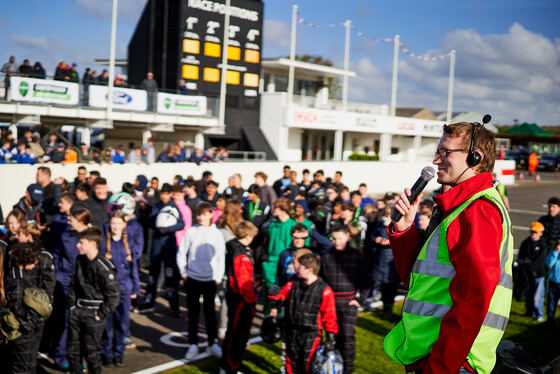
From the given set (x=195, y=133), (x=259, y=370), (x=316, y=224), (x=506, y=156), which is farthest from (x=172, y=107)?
(x=506, y=156)

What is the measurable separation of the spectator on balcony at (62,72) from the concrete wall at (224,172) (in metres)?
5.50

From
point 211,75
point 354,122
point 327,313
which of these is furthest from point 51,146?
point 354,122

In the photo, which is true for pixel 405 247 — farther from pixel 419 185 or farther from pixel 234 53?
pixel 234 53

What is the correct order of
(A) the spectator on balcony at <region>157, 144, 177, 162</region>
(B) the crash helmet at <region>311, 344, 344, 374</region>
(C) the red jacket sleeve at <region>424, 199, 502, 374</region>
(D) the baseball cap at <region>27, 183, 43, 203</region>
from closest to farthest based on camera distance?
(C) the red jacket sleeve at <region>424, 199, 502, 374</region>
(B) the crash helmet at <region>311, 344, 344, 374</region>
(D) the baseball cap at <region>27, 183, 43, 203</region>
(A) the spectator on balcony at <region>157, 144, 177, 162</region>

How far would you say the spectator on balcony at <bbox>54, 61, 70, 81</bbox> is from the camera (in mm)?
20650

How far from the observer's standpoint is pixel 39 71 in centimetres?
2031

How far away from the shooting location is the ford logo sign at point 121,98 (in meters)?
22.4

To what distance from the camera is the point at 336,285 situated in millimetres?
6562

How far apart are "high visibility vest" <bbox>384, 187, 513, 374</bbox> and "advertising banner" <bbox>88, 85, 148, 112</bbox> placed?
21.2 meters

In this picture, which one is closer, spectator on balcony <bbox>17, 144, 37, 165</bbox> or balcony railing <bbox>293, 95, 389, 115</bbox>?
spectator on balcony <bbox>17, 144, 37, 165</bbox>

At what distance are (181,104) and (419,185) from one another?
75.3 feet

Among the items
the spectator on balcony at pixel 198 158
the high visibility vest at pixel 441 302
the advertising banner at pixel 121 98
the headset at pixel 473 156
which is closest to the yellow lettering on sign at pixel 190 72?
the advertising banner at pixel 121 98

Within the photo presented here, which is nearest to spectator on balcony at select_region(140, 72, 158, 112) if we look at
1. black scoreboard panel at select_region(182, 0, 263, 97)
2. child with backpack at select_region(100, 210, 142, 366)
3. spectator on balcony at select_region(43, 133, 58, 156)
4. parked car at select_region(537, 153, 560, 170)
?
black scoreboard panel at select_region(182, 0, 263, 97)

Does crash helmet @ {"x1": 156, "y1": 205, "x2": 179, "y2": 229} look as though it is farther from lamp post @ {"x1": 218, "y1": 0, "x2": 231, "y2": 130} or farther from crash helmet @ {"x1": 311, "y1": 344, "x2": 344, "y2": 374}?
lamp post @ {"x1": 218, "y1": 0, "x2": 231, "y2": 130}
